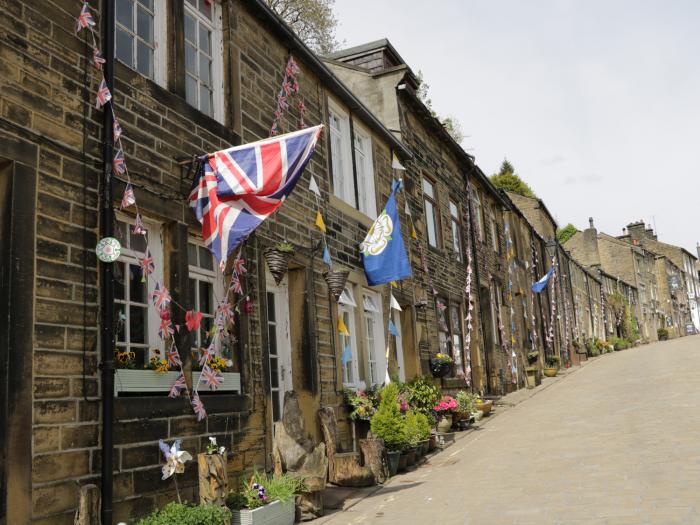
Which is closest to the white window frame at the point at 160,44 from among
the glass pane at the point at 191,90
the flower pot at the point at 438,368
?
the glass pane at the point at 191,90

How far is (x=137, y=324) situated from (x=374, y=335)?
657cm

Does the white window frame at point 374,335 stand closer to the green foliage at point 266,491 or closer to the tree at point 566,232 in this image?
the green foliage at point 266,491

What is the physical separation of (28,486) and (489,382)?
644 inches

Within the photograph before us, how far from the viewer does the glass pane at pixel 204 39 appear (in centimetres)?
842

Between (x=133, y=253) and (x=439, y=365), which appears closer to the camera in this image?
(x=133, y=253)

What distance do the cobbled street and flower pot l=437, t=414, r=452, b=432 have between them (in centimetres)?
66

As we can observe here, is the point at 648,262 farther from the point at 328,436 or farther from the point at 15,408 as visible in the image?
the point at 15,408

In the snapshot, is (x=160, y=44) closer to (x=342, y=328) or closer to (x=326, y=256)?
(x=326, y=256)

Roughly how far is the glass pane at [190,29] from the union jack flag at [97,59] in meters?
1.92

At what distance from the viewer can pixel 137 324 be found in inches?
259

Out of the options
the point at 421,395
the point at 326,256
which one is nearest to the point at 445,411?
the point at 421,395

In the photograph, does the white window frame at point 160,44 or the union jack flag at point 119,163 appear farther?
the white window frame at point 160,44

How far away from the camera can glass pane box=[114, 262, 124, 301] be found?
6391mm

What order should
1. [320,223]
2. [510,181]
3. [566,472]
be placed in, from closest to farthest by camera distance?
[566,472] → [320,223] → [510,181]
